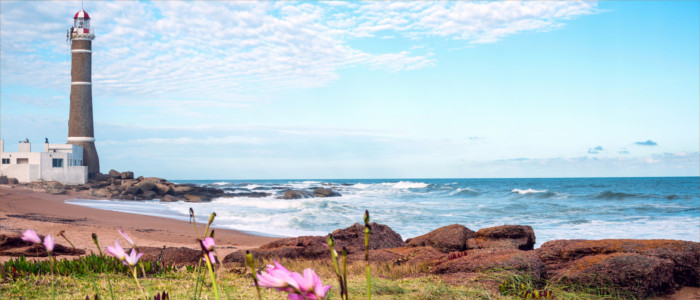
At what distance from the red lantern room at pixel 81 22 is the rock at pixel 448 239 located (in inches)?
1695

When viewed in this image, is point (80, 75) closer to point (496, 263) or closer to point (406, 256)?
point (406, 256)

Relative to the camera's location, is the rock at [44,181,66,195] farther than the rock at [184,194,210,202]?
No

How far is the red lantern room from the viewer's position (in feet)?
145

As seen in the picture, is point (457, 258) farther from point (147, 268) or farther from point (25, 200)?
point (25, 200)

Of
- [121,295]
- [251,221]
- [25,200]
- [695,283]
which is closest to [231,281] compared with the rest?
[121,295]

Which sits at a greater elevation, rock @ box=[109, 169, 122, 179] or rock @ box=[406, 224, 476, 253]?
rock @ box=[109, 169, 122, 179]

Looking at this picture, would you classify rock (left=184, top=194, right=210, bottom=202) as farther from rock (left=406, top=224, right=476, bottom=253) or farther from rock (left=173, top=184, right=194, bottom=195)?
rock (left=406, top=224, right=476, bottom=253)

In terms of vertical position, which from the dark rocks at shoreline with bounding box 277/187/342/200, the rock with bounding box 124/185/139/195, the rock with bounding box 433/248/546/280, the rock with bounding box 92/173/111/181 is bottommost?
the dark rocks at shoreline with bounding box 277/187/342/200

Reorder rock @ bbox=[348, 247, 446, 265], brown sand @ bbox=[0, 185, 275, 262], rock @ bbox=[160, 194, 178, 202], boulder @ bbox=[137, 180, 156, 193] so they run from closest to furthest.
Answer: rock @ bbox=[348, 247, 446, 265]
brown sand @ bbox=[0, 185, 275, 262]
rock @ bbox=[160, 194, 178, 202]
boulder @ bbox=[137, 180, 156, 193]

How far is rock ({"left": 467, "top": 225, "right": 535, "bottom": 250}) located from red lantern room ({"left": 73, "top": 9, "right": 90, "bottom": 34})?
43.5 metres

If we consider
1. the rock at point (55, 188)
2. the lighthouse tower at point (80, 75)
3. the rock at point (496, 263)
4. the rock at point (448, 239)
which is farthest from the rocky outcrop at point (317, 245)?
the lighthouse tower at point (80, 75)

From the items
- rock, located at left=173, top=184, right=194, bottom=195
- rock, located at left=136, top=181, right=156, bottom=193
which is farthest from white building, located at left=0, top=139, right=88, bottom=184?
rock, located at left=173, top=184, right=194, bottom=195

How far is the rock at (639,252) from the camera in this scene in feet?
22.7

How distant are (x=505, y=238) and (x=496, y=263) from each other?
3.76m
